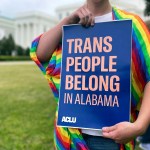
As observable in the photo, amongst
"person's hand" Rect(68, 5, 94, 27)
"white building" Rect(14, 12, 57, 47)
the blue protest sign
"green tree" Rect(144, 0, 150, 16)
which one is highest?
"white building" Rect(14, 12, 57, 47)

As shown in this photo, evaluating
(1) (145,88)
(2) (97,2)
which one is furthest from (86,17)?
(1) (145,88)

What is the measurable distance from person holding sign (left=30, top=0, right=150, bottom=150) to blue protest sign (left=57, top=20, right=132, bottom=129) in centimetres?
4

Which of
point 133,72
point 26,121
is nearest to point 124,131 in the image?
point 133,72

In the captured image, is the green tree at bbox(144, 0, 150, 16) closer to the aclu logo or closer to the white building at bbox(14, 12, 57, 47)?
the aclu logo

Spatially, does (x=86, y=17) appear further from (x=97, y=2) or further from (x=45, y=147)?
(x=45, y=147)

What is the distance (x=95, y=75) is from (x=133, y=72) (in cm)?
12

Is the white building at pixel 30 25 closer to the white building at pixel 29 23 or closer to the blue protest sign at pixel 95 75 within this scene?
the white building at pixel 29 23

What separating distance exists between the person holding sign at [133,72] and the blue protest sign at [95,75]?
4 centimetres

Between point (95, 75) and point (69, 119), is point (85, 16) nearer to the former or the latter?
point (95, 75)

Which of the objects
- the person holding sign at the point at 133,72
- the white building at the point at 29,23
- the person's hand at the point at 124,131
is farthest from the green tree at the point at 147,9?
the white building at the point at 29,23

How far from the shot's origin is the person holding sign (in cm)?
116

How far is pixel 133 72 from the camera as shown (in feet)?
4.09

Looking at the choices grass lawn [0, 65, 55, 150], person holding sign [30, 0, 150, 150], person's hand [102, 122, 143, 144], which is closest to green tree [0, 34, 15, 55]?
grass lawn [0, 65, 55, 150]

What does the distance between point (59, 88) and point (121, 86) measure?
0.73 feet
